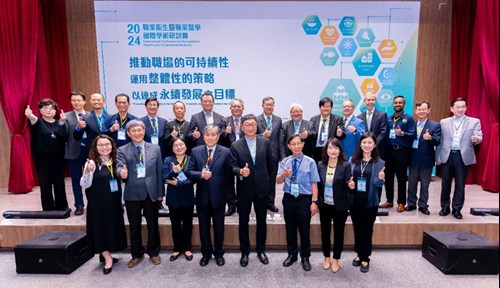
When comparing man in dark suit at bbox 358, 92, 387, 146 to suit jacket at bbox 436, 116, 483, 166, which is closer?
suit jacket at bbox 436, 116, 483, 166

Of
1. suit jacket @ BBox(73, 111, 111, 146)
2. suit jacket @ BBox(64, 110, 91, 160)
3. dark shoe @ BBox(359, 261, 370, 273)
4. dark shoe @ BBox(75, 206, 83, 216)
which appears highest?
suit jacket @ BBox(73, 111, 111, 146)

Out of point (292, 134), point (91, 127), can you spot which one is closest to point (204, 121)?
point (292, 134)

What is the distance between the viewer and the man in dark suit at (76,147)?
13.9 ft

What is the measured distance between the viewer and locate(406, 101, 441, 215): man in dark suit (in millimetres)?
4191

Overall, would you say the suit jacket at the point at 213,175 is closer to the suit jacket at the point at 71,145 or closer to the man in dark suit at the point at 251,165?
the man in dark suit at the point at 251,165

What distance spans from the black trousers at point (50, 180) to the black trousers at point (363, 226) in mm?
3263

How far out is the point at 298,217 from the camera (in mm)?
3564

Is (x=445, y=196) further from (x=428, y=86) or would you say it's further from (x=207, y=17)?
(x=207, y=17)

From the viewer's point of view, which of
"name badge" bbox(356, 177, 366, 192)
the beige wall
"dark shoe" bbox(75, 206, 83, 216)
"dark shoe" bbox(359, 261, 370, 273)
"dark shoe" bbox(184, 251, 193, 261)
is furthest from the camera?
the beige wall

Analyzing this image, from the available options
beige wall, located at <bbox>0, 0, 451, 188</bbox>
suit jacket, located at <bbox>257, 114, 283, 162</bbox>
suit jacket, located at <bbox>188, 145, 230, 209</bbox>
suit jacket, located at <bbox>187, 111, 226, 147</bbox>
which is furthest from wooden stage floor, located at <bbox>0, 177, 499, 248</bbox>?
beige wall, located at <bbox>0, 0, 451, 188</bbox>

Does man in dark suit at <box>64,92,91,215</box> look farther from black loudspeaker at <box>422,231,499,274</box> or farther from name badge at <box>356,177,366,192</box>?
black loudspeaker at <box>422,231,499,274</box>

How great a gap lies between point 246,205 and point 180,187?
669 millimetres

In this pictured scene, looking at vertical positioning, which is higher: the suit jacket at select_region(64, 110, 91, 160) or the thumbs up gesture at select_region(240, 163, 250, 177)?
the suit jacket at select_region(64, 110, 91, 160)

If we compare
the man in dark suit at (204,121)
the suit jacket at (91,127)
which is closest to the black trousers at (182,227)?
the man in dark suit at (204,121)
